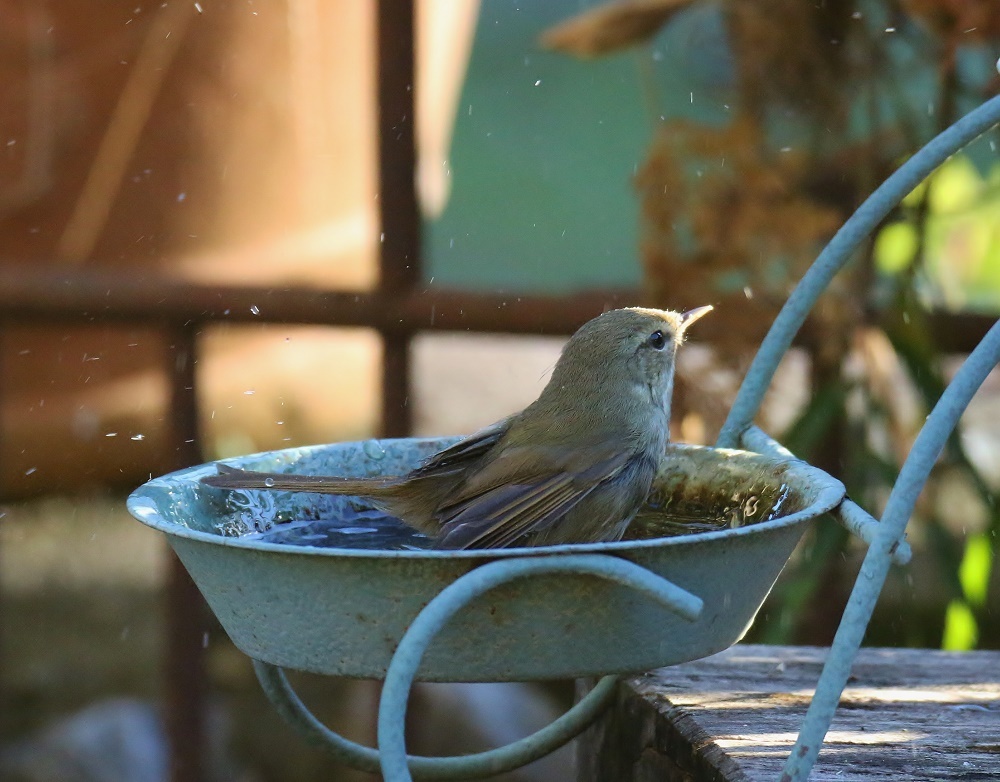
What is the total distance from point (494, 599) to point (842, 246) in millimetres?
1095

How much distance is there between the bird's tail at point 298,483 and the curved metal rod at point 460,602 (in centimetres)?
57

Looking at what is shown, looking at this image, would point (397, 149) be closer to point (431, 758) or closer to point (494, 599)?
point (431, 758)

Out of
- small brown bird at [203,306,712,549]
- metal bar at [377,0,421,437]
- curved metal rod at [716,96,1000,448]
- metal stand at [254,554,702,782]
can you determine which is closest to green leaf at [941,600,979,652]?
curved metal rod at [716,96,1000,448]

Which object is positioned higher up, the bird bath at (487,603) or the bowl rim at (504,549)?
the bowl rim at (504,549)

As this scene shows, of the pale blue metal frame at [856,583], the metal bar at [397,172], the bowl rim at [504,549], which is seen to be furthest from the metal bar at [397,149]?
the pale blue metal frame at [856,583]

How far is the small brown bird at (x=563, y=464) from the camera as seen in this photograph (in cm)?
234

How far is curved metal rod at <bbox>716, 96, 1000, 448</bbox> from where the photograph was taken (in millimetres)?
2363

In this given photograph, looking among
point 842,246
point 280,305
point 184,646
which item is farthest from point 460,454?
point 184,646

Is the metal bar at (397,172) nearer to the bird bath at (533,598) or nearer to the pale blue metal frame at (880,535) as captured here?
the bird bath at (533,598)

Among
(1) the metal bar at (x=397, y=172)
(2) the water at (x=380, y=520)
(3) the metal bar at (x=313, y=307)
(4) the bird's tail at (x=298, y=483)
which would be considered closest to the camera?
(4) the bird's tail at (x=298, y=483)

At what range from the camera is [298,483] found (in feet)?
7.93

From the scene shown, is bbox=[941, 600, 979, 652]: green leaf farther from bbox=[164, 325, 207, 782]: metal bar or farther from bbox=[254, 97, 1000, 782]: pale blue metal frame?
bbox=[164, 325, 207, 782]: metal bar

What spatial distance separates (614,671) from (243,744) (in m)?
4.27

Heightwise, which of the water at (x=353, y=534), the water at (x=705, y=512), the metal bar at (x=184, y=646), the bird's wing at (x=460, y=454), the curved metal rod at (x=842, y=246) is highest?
the curved metal rod at (x=842, y=246)
